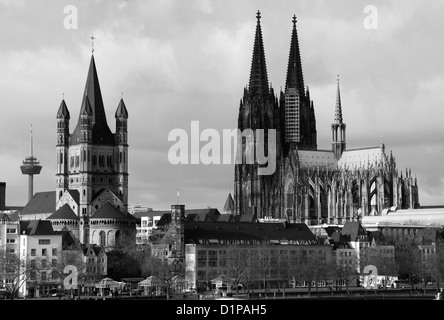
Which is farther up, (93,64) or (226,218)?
(93,64)

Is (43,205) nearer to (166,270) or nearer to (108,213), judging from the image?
(108,213)

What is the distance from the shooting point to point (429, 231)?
196 meters

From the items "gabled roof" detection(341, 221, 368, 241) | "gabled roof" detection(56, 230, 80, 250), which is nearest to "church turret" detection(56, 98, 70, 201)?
"gabled roof" detection(56, 230, 80, 250)

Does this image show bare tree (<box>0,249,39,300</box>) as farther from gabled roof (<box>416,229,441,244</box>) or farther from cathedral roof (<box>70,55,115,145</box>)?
gabled roof (<box>416,229,441,244</box>)

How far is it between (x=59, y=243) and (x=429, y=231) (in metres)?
58.5

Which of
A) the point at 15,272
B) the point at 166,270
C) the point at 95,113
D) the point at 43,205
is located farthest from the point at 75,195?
the point at 15,272

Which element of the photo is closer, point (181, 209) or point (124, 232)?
point (181, 209)

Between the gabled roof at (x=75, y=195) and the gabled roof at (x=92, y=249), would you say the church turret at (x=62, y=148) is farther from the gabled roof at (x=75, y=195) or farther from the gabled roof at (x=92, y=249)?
the gabled roof at (x=92, y=249)

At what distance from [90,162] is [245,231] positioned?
2892 cm

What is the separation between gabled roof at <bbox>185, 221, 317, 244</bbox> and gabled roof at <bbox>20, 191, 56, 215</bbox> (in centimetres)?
3313
